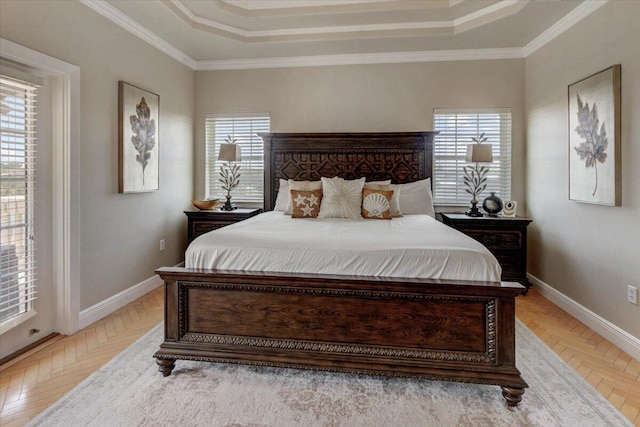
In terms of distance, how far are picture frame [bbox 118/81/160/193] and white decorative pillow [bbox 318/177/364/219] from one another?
189cm

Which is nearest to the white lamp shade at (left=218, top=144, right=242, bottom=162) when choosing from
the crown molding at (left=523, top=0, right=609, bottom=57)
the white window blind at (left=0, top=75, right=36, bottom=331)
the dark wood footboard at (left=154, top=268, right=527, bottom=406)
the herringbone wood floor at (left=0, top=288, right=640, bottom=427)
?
the herringbone wood floor at (left=0, top=288, right=640, bottom=427)

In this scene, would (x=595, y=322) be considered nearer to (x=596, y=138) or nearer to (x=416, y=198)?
(x=596, y=138)

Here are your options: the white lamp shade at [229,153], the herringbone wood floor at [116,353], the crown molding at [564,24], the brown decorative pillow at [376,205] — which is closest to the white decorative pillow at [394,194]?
the brown decorative pillow at [376,205]

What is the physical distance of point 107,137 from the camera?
10.4 ft

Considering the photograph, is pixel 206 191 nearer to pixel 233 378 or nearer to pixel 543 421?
pixel 233 378

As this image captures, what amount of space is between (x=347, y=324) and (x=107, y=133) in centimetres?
274

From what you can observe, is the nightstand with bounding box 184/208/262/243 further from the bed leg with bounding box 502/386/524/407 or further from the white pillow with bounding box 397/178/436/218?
the bed leg with bounding box 502/386/524/407

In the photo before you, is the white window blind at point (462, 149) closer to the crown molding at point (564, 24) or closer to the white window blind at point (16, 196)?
the crown molding at point (564, 24)

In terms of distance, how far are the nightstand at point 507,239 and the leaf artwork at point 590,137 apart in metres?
0.98

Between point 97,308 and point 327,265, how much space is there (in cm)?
227

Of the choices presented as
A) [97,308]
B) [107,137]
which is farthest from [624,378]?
[107,137]

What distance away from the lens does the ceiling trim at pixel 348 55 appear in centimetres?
332

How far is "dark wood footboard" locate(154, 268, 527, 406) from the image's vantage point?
191cm

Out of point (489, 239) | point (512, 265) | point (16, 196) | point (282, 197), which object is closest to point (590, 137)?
point (489, 239)
